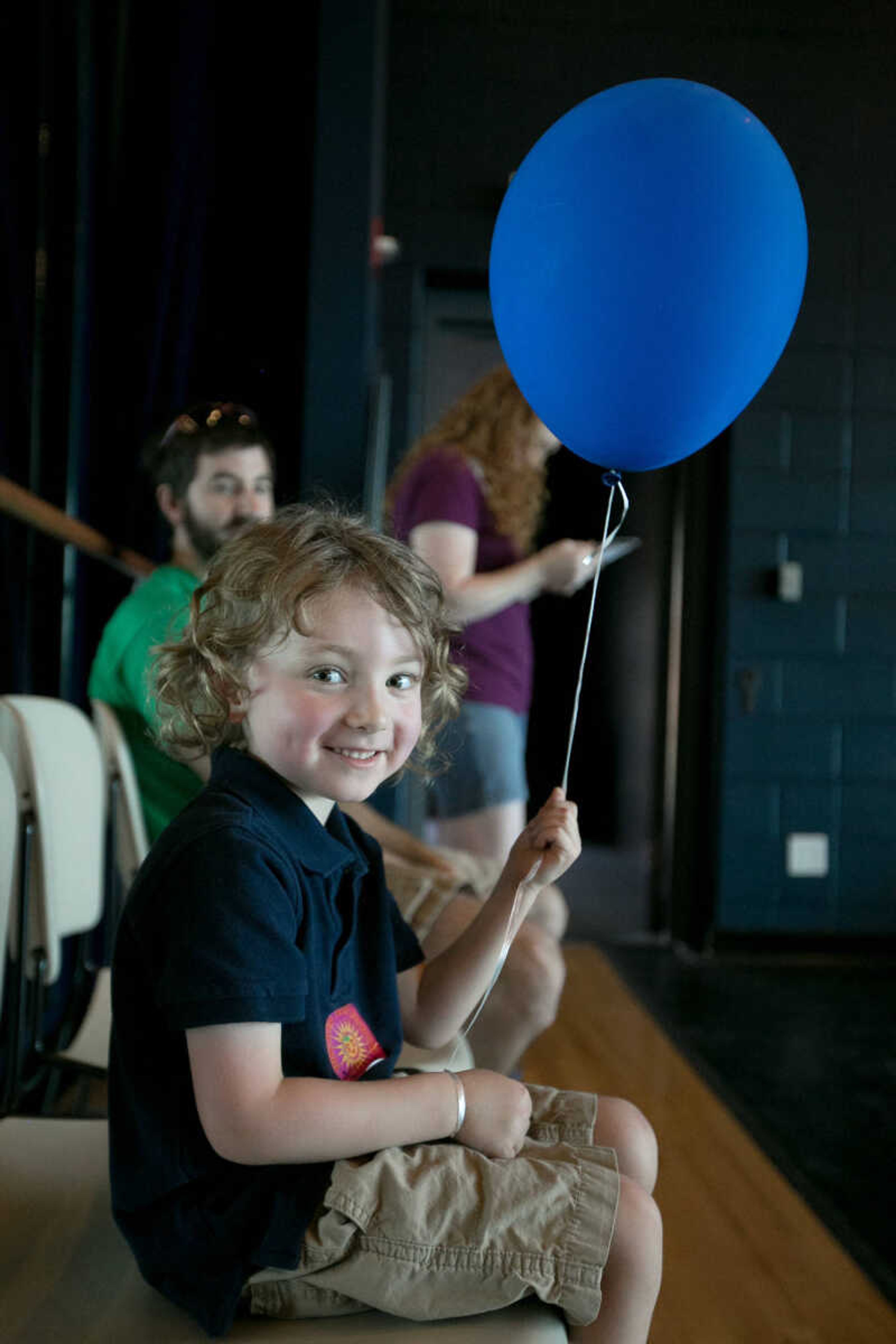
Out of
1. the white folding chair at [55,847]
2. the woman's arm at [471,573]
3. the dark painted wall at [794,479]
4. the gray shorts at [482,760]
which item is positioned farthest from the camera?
the dark painted wall at [794,479]

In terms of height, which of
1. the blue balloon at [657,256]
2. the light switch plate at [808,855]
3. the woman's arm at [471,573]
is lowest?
the light switch plate at [808,855]

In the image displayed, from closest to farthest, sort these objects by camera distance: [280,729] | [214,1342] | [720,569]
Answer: [214,1342] → [280,729] → [720,569]

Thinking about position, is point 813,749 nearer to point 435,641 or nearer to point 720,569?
point 720,569

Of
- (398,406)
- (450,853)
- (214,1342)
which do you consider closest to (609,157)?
(214,1342)

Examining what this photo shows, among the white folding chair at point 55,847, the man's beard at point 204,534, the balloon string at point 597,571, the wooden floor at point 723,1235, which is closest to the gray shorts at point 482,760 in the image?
the wooden floor at point 723,1235

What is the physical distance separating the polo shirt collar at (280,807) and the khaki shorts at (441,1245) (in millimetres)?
200

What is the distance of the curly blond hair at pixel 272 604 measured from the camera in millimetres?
798

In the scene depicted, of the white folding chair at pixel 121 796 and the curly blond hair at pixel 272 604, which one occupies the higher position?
the curly blond hair at pixel 272 604

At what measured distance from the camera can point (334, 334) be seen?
202 cm

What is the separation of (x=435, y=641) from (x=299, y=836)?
0.20 meters

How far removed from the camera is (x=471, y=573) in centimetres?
179

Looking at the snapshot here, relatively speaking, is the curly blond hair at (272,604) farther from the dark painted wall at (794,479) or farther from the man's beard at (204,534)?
the dark painted wall at (794,479)

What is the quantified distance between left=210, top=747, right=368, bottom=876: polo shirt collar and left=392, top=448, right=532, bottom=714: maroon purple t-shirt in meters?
0.84

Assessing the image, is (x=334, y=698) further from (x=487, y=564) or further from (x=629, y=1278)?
(x=487, y=564)
